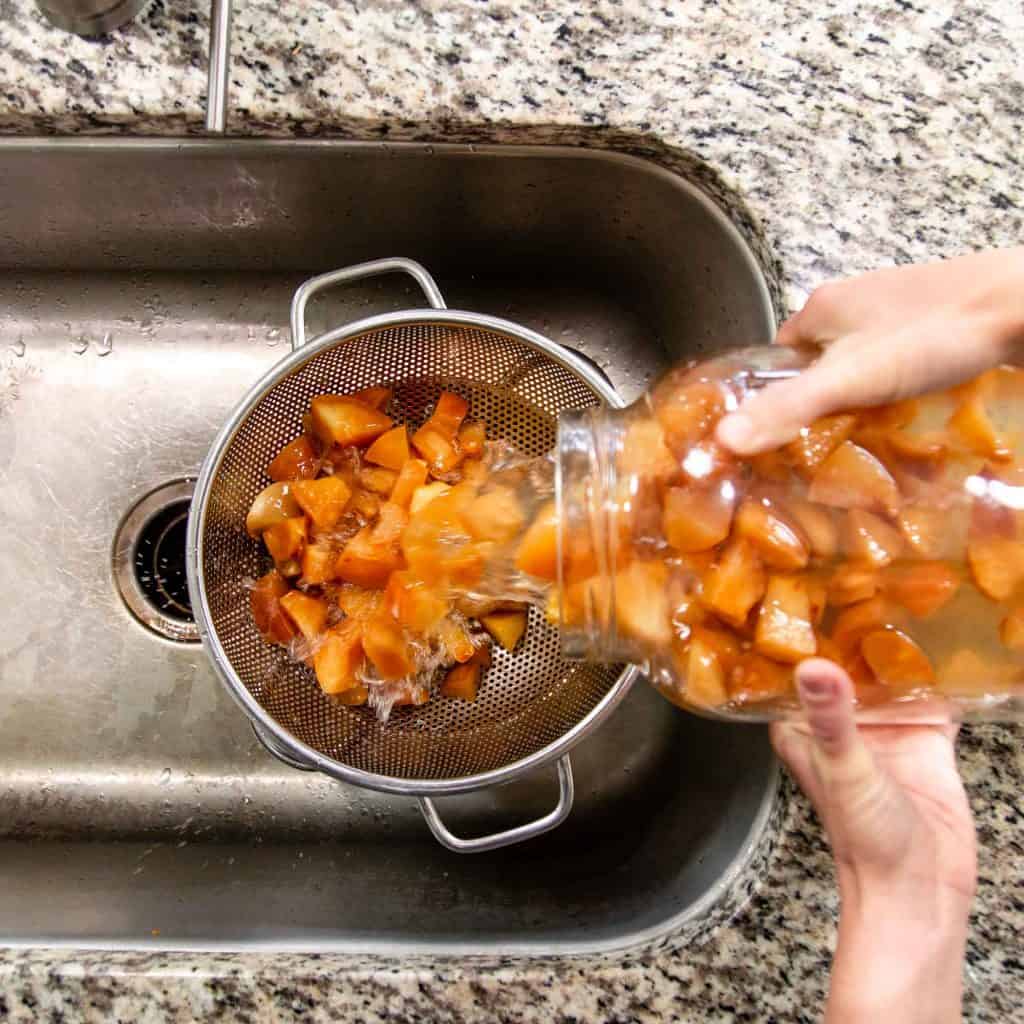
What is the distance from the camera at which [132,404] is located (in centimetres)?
94

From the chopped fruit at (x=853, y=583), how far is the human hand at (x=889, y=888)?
0.08 metres

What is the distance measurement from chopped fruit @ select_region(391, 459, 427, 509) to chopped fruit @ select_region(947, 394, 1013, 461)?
0.43 meters

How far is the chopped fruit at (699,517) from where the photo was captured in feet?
1.72

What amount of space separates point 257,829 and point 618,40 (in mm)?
809

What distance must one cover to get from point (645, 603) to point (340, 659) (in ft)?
1.03

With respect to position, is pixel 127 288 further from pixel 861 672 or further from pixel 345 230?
pixel 861 672

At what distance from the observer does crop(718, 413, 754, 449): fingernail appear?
1.66 feet

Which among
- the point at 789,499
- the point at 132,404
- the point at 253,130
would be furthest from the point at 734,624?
the point at 132,404

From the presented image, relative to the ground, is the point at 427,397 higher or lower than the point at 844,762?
Answer: higher

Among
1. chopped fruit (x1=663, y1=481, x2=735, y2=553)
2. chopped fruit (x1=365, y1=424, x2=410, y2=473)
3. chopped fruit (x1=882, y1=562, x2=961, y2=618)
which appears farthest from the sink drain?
chopped fruit (x1=882, y1=562, x2=961, y2=618)

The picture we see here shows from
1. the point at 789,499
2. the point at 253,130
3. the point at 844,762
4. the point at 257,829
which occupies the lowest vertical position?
the point at 257,829

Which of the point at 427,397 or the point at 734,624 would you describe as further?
the point at 427,397

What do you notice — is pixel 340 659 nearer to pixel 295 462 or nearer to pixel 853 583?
pixel 295 462

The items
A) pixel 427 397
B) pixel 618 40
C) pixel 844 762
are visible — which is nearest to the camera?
pixel 844 762
